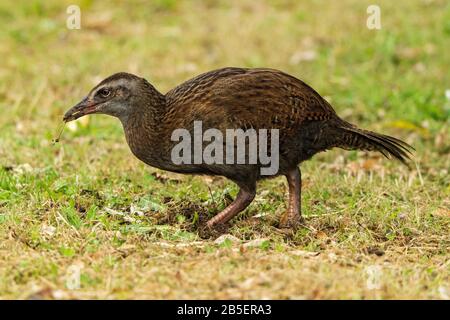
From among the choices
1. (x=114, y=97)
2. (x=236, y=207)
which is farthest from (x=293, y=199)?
(x=114, y=97)

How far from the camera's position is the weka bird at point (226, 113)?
19.7 feet

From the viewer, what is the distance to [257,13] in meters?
12.4

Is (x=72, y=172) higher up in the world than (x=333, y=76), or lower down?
lower down

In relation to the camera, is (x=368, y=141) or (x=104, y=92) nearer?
(x=104, y=92)

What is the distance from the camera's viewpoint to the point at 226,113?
5.96 meters

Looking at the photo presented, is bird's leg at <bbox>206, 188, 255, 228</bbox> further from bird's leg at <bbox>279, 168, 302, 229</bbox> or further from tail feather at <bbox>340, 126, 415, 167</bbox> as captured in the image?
tail feather at <bbox>340, 126, 415, 167</bbox>

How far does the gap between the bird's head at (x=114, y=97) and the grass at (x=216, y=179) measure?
69 centimetres

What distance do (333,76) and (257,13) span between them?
97.9 inches

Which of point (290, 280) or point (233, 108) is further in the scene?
point (233, 108)

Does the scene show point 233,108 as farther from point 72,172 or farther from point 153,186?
point 72,172

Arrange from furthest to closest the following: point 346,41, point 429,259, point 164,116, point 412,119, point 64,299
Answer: point 346,41 < point 412,119 < point 164,116 < point 429,259 < point 64,299

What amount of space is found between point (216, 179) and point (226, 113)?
4.92 ft

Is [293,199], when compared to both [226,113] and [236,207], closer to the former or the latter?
[236,207]

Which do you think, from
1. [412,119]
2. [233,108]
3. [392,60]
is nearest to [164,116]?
[233,108]
